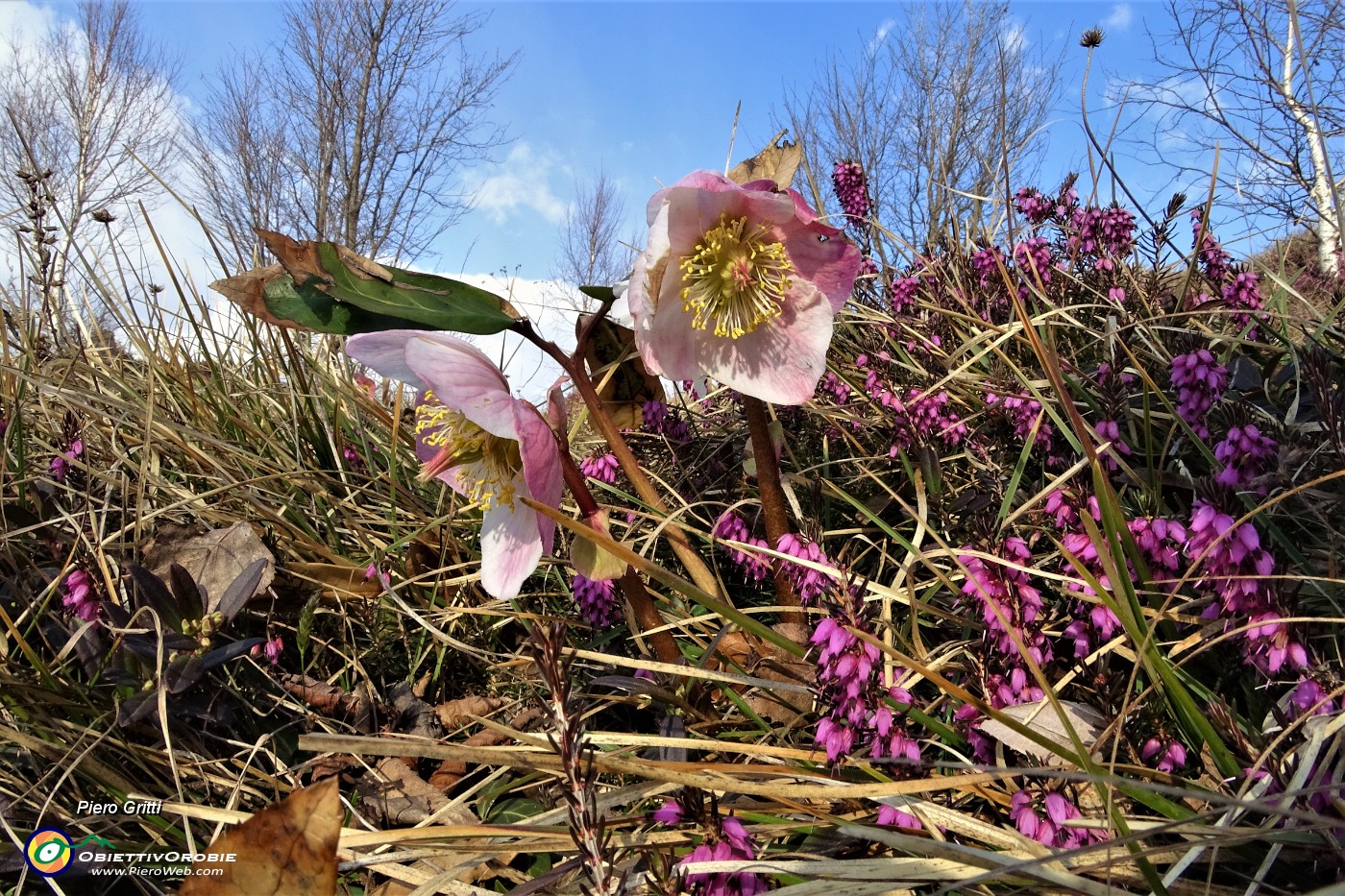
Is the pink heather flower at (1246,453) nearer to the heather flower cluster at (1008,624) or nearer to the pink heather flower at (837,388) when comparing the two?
the heather flower cluster at (1008,624)

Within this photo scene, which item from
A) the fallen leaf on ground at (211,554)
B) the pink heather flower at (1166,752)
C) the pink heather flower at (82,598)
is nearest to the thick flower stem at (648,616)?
the pink heather flower at (1166,752)

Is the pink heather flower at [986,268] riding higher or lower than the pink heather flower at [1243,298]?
higher

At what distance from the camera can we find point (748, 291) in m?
1.08

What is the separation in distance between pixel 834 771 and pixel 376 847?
1.95 ft

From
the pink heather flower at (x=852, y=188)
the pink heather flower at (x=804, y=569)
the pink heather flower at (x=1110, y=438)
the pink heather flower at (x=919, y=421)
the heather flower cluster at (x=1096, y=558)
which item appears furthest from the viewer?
the pink heather flower at (x=852, y=188)

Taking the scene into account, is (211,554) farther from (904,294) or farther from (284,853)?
(904,294)

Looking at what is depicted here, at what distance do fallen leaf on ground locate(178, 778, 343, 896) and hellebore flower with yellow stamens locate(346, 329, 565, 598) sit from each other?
0.34 m

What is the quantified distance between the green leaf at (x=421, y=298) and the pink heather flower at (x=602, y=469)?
0.57m

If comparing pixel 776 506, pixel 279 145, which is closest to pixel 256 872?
pixel 776 506

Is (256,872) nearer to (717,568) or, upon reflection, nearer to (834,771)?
(834,771)

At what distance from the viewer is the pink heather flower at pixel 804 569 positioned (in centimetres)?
104

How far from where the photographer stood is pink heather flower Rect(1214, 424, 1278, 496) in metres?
1.01

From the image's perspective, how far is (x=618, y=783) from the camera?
104 cm

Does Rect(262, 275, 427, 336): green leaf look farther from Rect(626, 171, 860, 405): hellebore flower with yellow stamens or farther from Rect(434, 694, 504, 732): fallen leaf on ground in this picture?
Rect(434, 694, 504, 732): fallen leaf on ground
